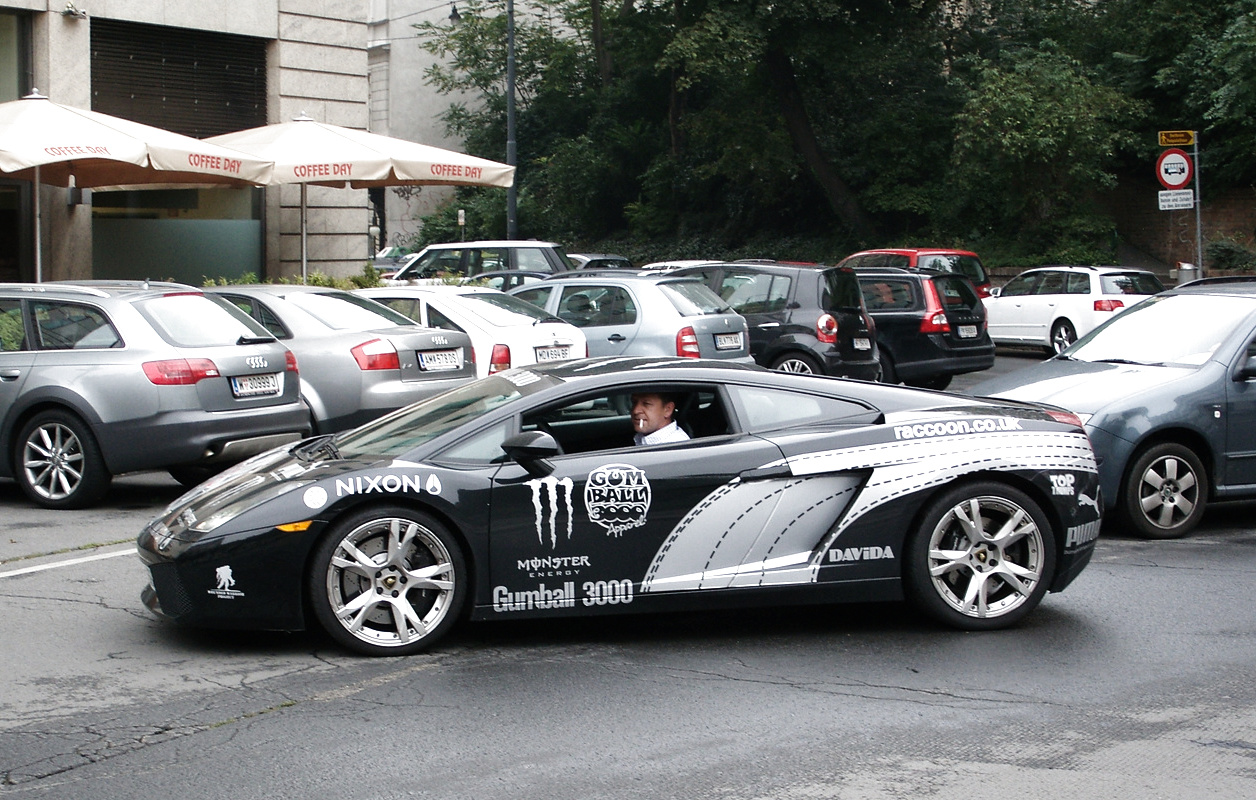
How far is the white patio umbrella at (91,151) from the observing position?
13.5 meters

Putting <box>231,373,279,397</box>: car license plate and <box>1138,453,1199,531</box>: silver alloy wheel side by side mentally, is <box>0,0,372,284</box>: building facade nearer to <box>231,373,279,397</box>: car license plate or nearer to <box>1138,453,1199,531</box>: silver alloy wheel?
<box>231,373,279,397</box>: car license plate

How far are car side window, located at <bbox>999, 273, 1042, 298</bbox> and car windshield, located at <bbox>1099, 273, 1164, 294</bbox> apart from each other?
1416 millimetres

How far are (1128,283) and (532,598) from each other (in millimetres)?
20040

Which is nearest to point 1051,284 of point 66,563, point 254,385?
point 254,385

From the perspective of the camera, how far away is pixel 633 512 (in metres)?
5.94

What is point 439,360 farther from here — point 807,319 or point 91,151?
point 807,319

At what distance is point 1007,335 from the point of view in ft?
82.0

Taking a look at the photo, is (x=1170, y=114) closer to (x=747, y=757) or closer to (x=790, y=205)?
(x=790, y=205)

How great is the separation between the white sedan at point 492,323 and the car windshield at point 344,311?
2.37 ft

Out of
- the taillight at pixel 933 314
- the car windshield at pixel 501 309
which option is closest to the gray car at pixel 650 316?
the car windshield at pixel 501 309

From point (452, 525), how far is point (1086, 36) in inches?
1355

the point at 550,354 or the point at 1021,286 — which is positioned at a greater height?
the point at 1021,286

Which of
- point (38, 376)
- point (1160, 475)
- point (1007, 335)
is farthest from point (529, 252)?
point (1160, 475)

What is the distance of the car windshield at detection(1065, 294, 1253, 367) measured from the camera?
9.32 meters
